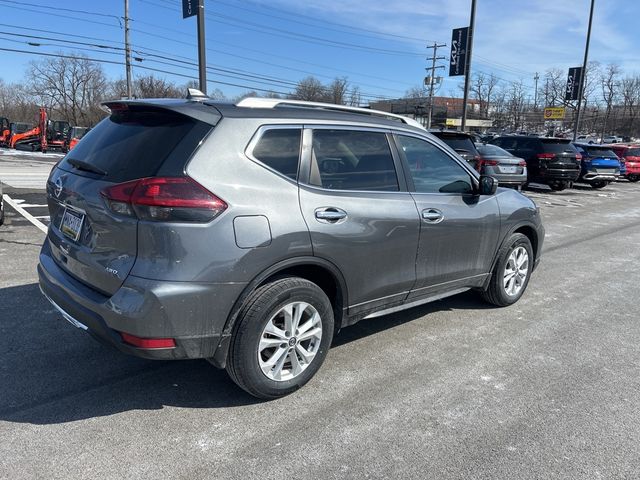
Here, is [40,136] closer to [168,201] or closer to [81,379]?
[81,379]

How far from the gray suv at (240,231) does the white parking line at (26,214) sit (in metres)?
4.84

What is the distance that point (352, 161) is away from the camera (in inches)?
139

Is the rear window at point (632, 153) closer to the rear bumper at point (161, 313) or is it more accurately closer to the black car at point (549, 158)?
the black car at point (549, 158)

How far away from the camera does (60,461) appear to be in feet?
8.32

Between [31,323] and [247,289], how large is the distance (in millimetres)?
2399

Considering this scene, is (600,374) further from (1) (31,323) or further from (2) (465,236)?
(1) (31,323)

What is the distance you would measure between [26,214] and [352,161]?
744 centimetres

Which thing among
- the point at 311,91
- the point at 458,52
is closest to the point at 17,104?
the point at 311,91

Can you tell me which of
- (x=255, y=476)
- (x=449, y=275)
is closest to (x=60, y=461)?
(x=255, y=476)

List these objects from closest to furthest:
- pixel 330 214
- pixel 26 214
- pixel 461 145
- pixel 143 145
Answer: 1. pixel 143 145
2. pixel 330 214
3. pixel 26 214
4. pixel 461 145

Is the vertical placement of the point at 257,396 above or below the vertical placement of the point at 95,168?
below

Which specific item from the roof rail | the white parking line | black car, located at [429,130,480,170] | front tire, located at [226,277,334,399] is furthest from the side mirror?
black car, located at [429,130,480,170]

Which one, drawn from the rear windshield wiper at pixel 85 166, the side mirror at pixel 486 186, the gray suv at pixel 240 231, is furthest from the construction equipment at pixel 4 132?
the side mirror at pixel 486 186

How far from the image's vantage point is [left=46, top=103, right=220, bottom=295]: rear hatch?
9.01 ft
